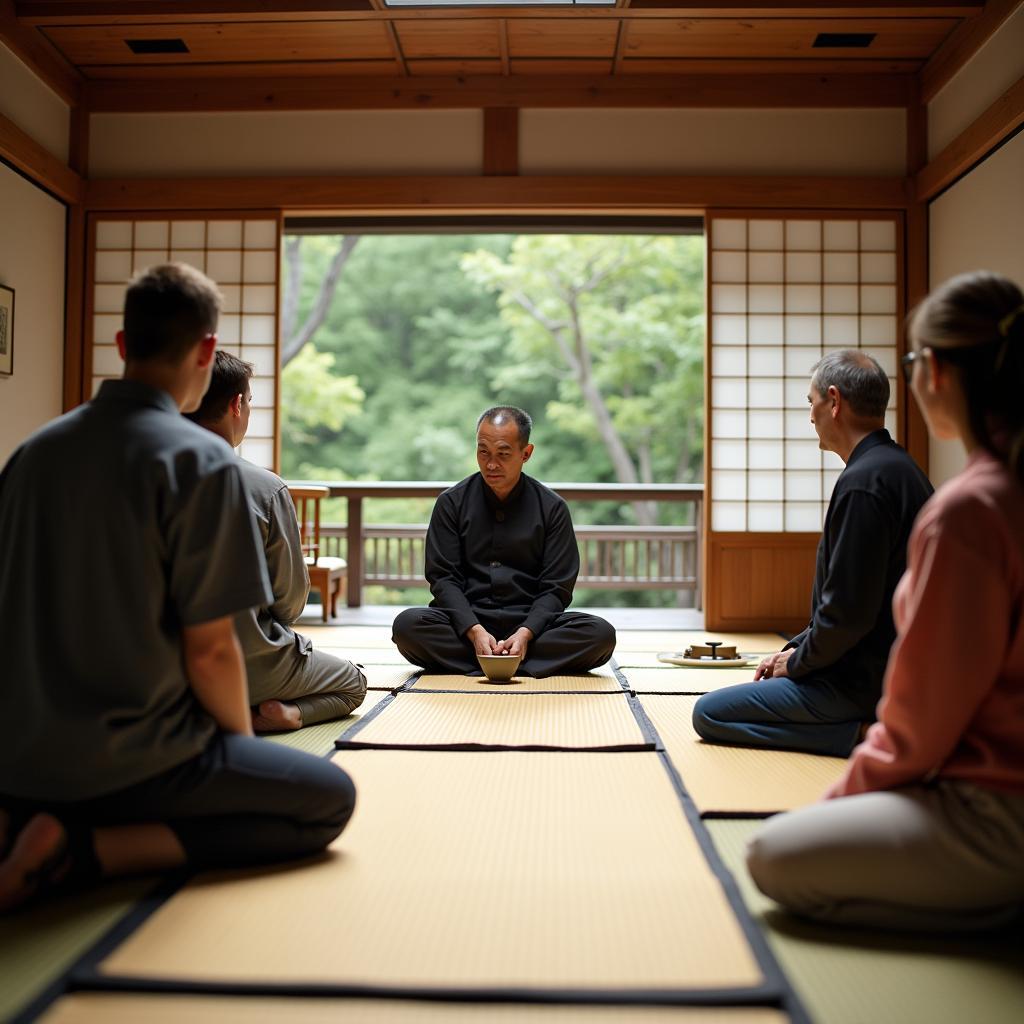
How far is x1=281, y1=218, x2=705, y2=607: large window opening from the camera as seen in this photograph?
1041cm

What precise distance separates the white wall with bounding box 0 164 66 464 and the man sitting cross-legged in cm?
266

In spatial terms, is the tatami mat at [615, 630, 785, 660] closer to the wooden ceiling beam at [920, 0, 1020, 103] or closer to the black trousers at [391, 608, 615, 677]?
the black trousers at [391, 608, 615, 677]

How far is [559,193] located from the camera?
5.41m

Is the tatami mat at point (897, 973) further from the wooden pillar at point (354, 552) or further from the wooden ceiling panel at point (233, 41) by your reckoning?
the wooden pillar at point (354, 552)

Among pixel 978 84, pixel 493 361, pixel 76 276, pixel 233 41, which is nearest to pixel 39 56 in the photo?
pixel 233 41

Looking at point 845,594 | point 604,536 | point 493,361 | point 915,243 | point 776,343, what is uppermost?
point 493,361

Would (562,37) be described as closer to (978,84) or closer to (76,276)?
(978,84)

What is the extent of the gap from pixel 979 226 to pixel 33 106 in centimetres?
473

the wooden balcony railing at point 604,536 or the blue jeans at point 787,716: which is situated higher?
the wooden balcony railing at point 604,536

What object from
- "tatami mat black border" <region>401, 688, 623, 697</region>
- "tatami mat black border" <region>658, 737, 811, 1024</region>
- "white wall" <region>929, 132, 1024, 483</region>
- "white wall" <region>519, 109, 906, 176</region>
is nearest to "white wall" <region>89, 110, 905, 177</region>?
"white wall" <region>519, 109, 906, 176</region>

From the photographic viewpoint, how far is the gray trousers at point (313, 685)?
105 inches

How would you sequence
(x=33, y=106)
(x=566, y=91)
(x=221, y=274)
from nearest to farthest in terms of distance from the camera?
1. (x=33, y=106)
2. (x=566, y=91)
3. (x=221, y=274)

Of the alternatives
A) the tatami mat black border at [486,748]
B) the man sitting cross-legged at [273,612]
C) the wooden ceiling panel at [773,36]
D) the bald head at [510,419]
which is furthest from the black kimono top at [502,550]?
the wooden ceiling panel at [773,36]

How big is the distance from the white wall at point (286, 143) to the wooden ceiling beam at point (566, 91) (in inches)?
2.9
